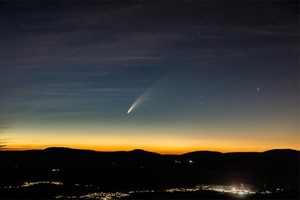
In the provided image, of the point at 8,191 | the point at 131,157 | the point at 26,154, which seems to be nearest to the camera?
the point at 8,191

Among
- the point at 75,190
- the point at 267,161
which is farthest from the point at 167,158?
the point at 75,190

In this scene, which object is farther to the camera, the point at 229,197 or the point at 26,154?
the point at 26,154

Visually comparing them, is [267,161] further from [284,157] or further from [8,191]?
[8,191]

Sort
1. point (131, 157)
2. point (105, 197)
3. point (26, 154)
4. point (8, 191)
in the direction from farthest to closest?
1. point (131, 157)
2. point (26, 154)
3. point (8, 191)
4. point (105, 197)

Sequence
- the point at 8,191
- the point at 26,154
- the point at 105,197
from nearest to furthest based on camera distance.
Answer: the point at 105,197, the point at 8,191, the point at 26,154

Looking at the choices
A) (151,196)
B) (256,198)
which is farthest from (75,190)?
(256,198)

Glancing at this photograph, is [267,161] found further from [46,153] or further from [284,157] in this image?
[46,153]
